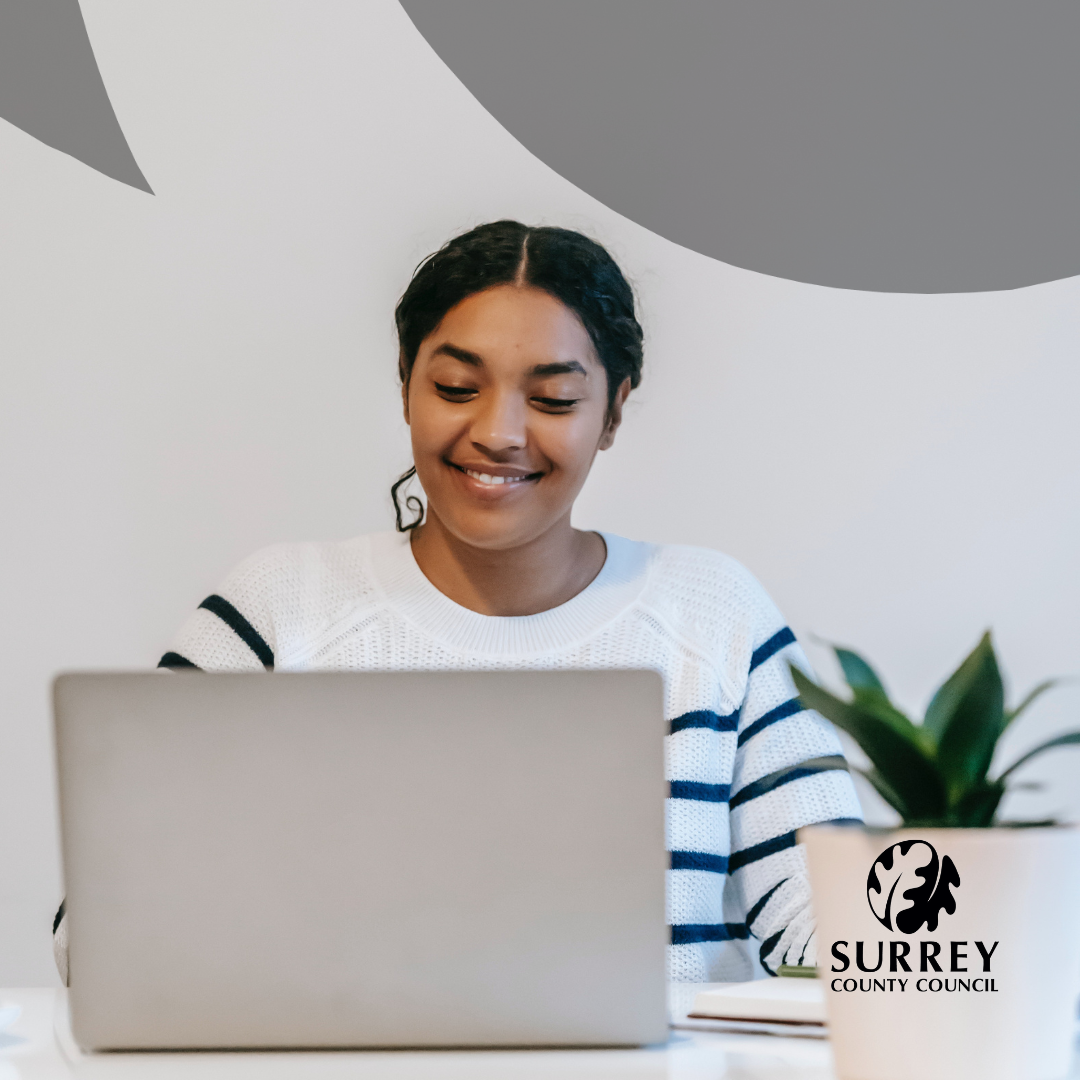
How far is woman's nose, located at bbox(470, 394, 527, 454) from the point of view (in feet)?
5.44

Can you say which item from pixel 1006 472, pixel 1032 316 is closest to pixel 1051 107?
pixel 1032 316

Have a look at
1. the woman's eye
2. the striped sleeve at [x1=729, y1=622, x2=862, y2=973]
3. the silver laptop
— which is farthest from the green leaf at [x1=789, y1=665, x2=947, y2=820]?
the woman's eye

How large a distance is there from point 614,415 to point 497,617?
36cm

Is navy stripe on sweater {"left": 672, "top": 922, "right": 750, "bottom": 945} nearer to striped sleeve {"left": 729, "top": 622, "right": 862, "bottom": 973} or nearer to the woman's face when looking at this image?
striped sleeve {"left": 729, "top": 622, "right": 862, "bottom": 973}

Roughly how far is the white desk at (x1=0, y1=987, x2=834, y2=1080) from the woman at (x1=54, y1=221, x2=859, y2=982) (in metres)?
0.77

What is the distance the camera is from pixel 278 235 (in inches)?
85.2

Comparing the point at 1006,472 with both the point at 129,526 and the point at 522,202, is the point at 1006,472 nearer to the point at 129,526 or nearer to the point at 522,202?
the point at 522,202

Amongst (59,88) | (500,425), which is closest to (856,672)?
(500,425)

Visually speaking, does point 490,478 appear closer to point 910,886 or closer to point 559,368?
point 559,368

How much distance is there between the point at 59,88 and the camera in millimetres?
2146

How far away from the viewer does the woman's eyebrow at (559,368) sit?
1.69m

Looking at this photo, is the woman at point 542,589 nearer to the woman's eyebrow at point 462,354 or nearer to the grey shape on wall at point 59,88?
the woman's eyebrow at point 462,354

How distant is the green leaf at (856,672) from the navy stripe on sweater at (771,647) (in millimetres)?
1042

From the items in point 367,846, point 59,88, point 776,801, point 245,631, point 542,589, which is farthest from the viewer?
point 59,88
